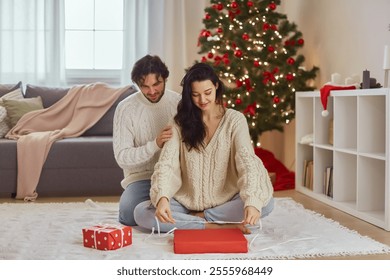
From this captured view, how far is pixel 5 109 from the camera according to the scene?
4355mm

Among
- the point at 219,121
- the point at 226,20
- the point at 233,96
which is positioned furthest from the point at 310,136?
the point at 219,121

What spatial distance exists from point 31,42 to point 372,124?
3082 mm

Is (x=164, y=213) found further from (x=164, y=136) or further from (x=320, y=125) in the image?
(x=320, y=125)

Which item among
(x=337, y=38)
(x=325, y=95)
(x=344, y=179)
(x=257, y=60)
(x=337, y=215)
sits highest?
(x=337, y=38)

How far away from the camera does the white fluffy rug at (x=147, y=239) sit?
2.34 metres

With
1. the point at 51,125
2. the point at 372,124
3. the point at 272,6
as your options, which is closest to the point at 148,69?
the point at 372,124

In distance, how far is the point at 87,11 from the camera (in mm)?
5348

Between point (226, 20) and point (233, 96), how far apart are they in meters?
0.56

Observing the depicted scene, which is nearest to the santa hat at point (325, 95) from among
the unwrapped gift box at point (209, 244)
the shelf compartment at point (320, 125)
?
the shelf compartment at point (320, 125)

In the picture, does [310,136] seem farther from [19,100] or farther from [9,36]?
[9,36]

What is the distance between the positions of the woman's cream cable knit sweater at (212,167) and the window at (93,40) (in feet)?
9.34

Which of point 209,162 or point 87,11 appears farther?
point 87,11

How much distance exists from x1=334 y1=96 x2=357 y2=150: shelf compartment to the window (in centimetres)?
235

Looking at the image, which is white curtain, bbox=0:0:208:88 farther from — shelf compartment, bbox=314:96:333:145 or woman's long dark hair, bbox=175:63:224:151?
woman's long dark hair, bbox=175:63:224:151
